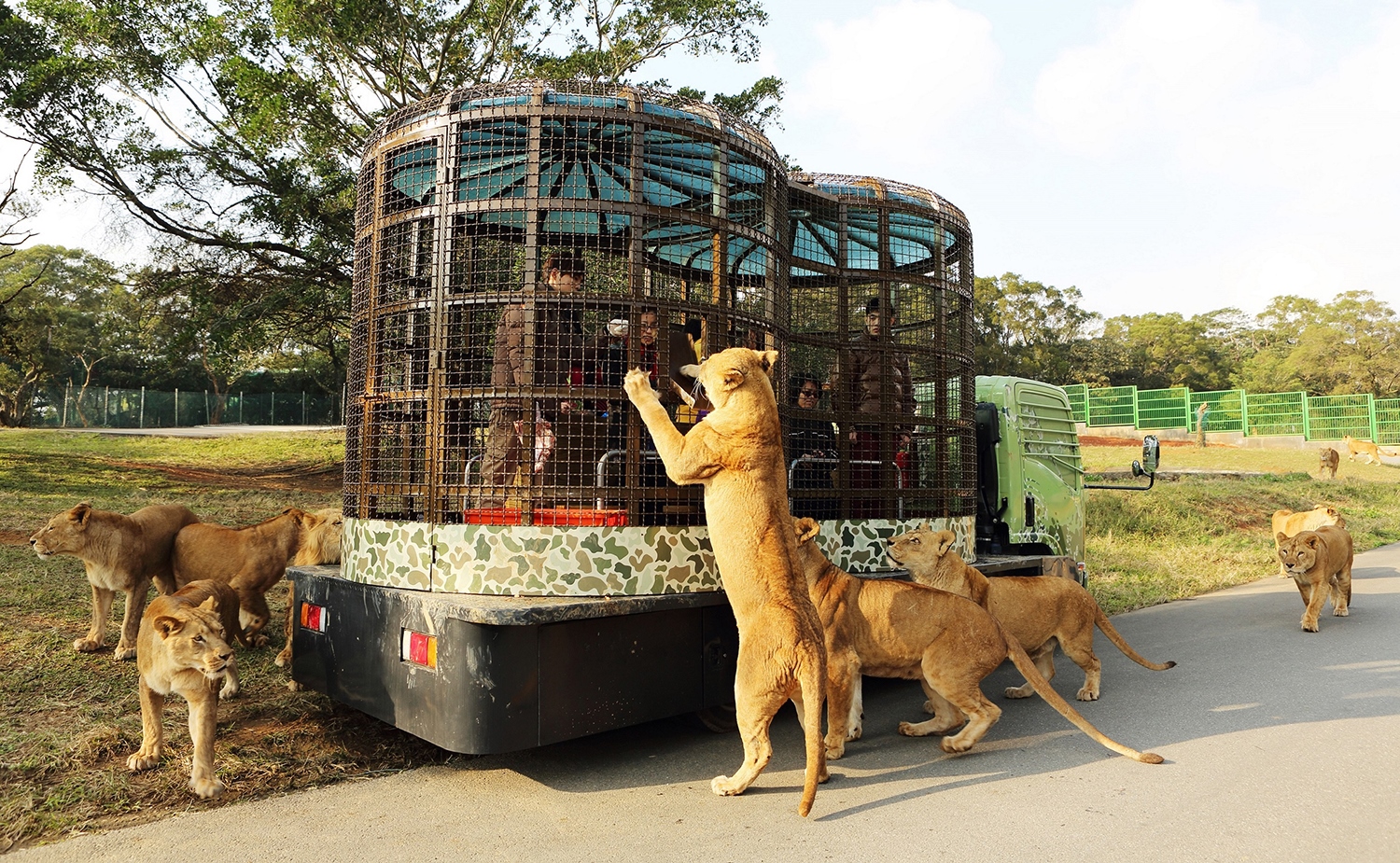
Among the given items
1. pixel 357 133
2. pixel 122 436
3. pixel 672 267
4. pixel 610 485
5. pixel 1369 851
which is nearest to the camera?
pixel 1369 851

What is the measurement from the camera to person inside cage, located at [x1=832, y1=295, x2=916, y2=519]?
19.0ft

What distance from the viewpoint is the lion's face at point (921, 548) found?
543 centimetres

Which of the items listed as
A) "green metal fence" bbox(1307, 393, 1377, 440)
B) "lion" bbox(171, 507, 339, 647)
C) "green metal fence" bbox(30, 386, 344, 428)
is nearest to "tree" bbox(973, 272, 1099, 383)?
"green metal fence" bbox(1307, 393, 1377, 440)

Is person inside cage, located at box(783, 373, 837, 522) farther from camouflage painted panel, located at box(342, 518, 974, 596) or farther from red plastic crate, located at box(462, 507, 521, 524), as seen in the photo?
red plastic crate, located at box(462, 507, 521, 524)

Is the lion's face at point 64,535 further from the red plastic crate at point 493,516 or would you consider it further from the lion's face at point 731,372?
the lion's face at point 731,372

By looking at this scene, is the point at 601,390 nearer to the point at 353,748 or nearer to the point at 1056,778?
the point at 353,748

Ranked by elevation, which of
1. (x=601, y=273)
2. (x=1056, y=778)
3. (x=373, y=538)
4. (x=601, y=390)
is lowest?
(x=1056, y=778)

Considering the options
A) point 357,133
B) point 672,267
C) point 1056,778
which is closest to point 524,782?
point 1056,778

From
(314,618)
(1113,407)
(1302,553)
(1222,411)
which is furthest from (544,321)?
(1222,411)

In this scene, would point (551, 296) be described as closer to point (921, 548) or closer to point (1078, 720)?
point (921, 548)

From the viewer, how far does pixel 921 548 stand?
17.8 feet

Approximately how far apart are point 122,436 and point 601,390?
91.5 ft

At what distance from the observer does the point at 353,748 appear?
469 cm

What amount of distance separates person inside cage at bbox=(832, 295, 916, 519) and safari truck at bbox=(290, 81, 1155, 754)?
17.0 inches
